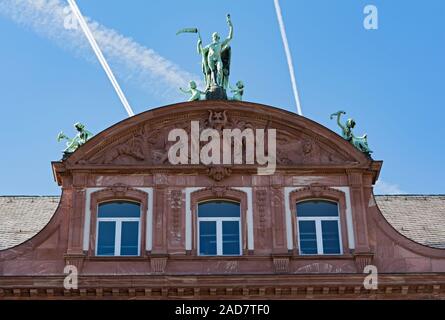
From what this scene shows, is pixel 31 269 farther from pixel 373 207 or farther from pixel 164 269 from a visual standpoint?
pixel 373 207

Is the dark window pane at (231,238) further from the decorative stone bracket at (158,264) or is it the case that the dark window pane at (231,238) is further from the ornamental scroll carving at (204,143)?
the decorative stone bracket at (158,264)

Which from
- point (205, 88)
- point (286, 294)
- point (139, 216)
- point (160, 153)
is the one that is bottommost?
point (286, 294)

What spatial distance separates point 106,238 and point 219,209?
126 inches

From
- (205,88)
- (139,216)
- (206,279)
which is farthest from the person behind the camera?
(205,88)

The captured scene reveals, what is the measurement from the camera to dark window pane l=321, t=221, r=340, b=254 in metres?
27.3

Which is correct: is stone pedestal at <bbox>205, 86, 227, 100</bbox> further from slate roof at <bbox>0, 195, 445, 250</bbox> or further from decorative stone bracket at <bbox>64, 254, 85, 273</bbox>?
slate roof at <bbox>0, 195, 445, 250</bbox>

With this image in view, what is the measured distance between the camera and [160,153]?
2855 cm

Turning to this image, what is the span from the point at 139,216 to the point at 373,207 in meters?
6.43

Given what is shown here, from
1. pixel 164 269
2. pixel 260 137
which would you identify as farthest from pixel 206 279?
pixel 260 137

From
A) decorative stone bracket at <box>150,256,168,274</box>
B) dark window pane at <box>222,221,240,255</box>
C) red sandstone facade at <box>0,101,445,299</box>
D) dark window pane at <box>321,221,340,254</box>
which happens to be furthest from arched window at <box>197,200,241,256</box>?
dark window pane at <box>321,221,340,254</box>

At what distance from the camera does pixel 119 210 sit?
27906 millimetres

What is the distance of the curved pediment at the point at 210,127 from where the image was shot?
2838cm

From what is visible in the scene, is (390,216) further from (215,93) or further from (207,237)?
(207,237)

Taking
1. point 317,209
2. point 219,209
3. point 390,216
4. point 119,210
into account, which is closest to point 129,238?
point 119,210
